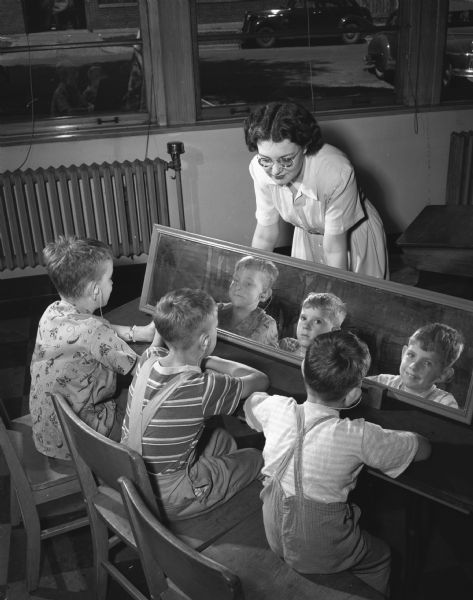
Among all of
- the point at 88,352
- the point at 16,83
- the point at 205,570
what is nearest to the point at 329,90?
the point at 16,83

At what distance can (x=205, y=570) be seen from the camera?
1.44m

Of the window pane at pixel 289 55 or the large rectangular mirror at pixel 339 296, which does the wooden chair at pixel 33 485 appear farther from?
the window pane at pixel 289 55

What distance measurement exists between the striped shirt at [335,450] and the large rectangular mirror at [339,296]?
32 centimetres

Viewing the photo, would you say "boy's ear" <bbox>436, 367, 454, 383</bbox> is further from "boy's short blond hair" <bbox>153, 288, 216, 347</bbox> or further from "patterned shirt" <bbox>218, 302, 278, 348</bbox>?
"boy's short blond hair" <bbox>153, 288, 216, 347</bbox>

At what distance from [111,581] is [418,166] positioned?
4597 millimetres

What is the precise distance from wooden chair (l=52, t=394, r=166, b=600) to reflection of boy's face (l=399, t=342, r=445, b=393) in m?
0.90

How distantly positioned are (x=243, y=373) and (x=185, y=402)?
361 mm

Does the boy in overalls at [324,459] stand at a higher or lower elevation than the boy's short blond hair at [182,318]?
lower

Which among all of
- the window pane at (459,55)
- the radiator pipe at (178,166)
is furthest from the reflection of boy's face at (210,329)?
the window pane at (459,55)

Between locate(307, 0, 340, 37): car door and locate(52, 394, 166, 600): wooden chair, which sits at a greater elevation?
locate(307, 0, 340, 37): car door

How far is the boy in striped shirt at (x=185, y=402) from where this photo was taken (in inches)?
79.2

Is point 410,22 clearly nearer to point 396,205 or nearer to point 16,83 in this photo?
point 396,205

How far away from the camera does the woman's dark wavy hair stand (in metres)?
2.59

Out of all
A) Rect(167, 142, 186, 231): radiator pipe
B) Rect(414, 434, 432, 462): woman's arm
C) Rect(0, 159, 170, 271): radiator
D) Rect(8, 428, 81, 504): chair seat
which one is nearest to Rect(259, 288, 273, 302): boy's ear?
Rect(414, 434, 432, 462): woman's arm
